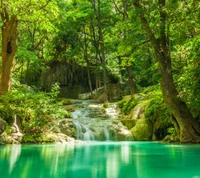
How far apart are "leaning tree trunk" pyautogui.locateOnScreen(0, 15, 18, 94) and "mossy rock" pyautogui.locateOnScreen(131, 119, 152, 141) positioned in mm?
6571

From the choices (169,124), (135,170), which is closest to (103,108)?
(169,124)

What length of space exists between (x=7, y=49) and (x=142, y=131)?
754 centimetres

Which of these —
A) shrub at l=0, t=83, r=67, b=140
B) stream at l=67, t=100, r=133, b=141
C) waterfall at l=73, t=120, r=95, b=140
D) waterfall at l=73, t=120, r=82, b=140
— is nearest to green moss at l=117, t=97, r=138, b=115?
stream at l=67, t=100, r=133, b=141

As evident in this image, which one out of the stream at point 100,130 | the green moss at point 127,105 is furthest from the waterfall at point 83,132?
the green moss at point 127,105

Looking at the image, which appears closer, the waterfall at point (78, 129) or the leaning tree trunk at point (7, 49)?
the leaning tree trunk at point (7, 49)

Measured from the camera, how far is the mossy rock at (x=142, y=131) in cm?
1303

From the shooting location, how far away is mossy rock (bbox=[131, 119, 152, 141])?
13031 mm

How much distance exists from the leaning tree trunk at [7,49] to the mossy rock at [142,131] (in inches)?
259

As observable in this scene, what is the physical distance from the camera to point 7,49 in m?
11.4

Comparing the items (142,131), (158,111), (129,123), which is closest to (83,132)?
(129,123)

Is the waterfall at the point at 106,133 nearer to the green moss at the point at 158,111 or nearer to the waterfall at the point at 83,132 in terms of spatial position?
the waterfall at the point at 83,132

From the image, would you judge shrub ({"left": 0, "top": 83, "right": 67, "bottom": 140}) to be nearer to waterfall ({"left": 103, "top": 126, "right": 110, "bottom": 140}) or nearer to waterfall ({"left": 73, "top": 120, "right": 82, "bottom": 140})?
waterfall ({"left": 73, "top": 120, "right": 82, "bottom": 140})

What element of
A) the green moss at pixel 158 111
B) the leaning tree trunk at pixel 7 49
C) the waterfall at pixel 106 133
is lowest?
the waterfall at pixel 106 133

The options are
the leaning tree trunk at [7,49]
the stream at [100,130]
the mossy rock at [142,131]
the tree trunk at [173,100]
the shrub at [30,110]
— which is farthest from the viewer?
the stream at [100,130]
